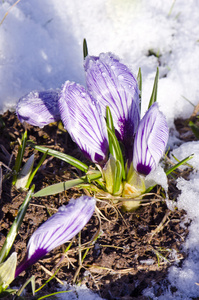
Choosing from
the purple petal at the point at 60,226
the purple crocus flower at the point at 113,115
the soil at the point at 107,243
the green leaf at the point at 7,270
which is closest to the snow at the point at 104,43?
the soil at the point at 107,243

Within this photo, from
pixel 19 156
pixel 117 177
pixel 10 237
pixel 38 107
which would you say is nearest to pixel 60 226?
pixel 10 237

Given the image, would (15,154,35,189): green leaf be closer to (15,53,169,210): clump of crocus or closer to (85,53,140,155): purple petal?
(15,53,169,210): clump of crocus

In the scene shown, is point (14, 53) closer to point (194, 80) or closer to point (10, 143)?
point (10, 143)

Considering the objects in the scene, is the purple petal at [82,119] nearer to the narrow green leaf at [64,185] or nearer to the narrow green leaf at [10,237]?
the narrow green leaf at [64,185]

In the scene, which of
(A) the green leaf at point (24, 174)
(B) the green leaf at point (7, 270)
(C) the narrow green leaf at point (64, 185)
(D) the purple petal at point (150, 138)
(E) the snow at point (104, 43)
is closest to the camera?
(B) the green leaf at point (7, 270)

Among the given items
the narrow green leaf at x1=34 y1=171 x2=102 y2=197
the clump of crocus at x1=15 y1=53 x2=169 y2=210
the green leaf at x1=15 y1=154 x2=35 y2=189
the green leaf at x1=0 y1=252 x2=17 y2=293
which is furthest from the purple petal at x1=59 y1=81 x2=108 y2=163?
the green leaf at x1=0 y1=252 x2=17 y2=293

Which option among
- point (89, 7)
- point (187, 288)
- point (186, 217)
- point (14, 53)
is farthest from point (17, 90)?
point (187, 288)
